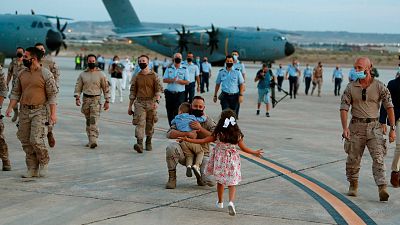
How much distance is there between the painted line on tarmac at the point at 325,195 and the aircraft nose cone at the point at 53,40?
34.4 m

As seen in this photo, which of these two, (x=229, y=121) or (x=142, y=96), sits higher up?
(x=229, y=121)

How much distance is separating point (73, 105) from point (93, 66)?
33.7 feet

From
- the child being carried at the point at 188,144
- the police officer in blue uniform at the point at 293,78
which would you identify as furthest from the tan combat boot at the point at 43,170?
the police officer in blue uniform at the point at 293,78

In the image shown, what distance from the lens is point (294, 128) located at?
63.6 feet

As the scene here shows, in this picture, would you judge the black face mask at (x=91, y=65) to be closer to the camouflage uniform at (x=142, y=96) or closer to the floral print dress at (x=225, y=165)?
the camouflage uniform at (x=142, y=96)

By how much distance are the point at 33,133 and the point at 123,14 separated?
60710 mm

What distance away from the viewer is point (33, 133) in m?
10.8

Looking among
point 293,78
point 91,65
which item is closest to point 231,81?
point 91,65

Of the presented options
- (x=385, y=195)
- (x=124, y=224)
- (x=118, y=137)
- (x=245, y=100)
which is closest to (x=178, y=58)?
(x=118, y=137)

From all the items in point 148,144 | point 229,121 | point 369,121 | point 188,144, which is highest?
point 229,121

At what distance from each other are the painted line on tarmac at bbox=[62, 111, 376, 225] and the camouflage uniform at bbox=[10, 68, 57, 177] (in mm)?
3513

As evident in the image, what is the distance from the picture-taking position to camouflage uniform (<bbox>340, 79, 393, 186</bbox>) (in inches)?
390

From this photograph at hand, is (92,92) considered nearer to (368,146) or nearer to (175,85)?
(175,85)

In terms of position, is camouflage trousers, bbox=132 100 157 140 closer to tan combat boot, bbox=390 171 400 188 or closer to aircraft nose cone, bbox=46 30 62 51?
tan combat boot, bbox=390 171 400 188
